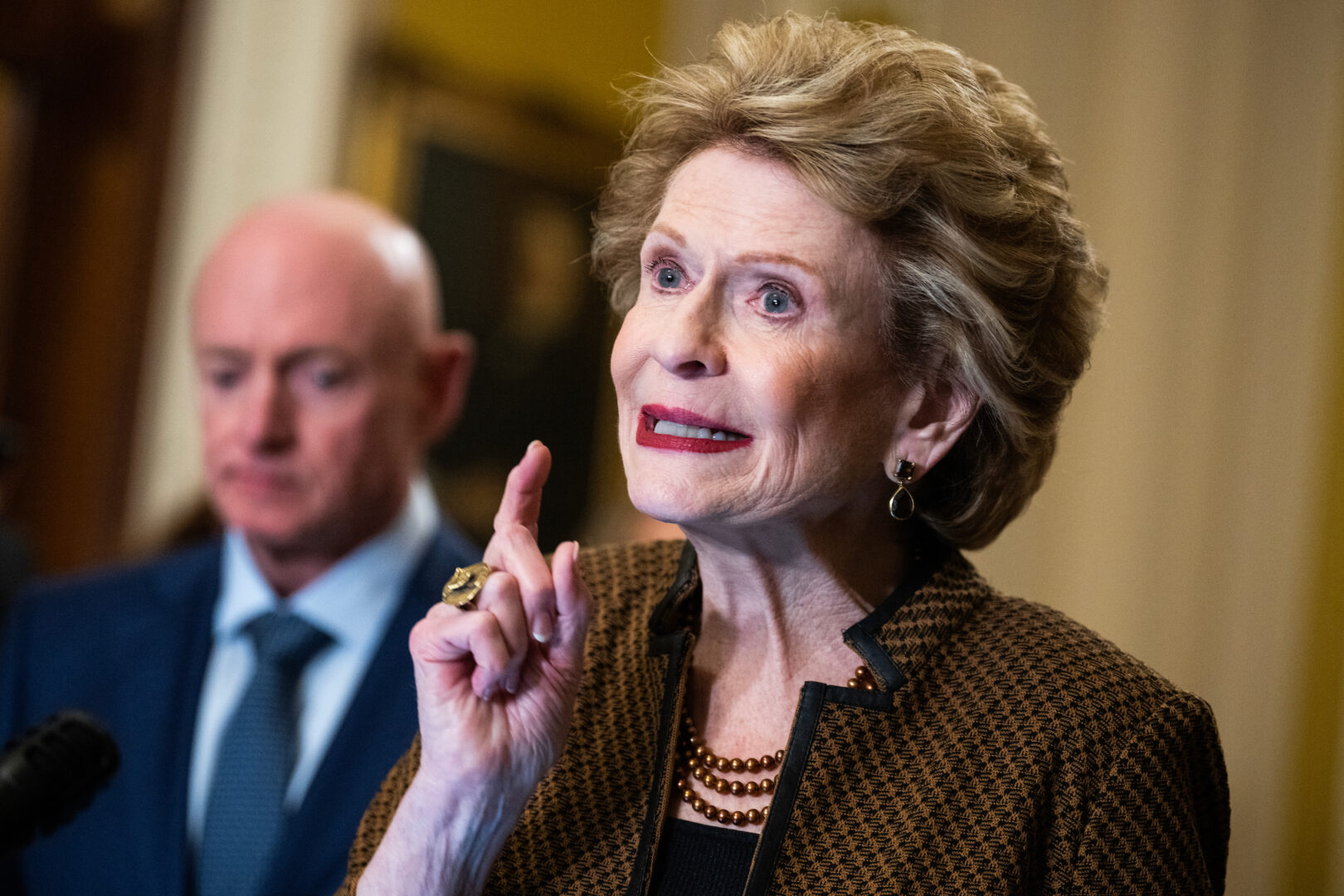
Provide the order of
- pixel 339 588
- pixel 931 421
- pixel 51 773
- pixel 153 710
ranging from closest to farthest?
pixel 51 773
pixel 931 421
pixel 153 710
pixel 339 588

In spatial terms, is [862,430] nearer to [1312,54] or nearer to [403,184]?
[1312,54]

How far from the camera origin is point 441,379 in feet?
8.66

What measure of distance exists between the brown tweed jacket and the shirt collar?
0.70 metres

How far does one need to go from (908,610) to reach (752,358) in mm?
369

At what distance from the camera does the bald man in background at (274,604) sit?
2.02 metres

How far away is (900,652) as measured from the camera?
1.50 m

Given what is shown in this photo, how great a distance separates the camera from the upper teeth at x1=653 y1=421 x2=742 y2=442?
1.42m

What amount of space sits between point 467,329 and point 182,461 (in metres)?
1.10

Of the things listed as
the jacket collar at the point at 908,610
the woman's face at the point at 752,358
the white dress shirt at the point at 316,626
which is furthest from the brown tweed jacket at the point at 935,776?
the white dress shirt at the point at 316,626

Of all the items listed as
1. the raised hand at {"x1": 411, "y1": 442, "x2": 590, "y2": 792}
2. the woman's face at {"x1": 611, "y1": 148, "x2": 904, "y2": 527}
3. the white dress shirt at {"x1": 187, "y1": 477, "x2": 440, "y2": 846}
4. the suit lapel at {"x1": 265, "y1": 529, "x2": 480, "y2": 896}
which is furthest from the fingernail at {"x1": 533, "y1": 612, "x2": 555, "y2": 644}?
the white dress shirt at {"x1": 187, "y1": 477, "x2": 440, "y2": 846}

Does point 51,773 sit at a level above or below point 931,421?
below

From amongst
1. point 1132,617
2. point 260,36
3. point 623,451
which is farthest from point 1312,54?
point 260,36

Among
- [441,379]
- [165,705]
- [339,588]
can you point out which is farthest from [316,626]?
[441,379]

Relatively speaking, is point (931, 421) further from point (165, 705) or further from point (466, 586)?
point (165, 705)
